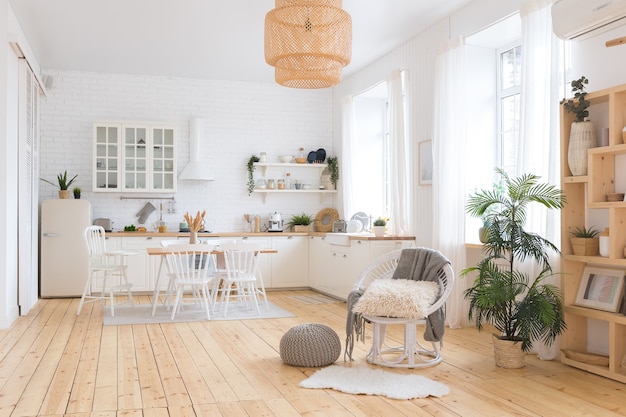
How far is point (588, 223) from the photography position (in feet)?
15.3

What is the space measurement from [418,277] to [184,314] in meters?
3.03

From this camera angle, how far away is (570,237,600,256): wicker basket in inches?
174

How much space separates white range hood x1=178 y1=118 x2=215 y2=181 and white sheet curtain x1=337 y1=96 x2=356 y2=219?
1.94 meters

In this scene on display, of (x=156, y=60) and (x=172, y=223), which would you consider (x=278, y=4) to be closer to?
(x=156, y=60)

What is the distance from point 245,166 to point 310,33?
200 inches

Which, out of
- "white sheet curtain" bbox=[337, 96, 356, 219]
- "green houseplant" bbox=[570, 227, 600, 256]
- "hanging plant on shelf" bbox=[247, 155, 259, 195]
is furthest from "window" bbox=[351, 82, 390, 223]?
"green houseplant" bbox=[570, 227, 600, 256]

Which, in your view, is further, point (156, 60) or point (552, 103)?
point (156, 60)

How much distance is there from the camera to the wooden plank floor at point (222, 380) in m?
3.53

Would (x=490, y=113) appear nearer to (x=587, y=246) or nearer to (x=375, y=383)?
(x=587, y=246)

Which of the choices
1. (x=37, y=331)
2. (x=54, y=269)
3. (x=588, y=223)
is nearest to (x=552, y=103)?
(x=588, y=223)

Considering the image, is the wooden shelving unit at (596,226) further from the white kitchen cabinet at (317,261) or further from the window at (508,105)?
the white kitchen cabinet at (317,261)

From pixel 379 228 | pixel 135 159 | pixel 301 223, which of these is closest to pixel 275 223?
pixel 301 223

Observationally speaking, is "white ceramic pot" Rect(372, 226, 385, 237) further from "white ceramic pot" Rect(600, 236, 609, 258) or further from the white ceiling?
"white ceramic pot" Rect(600, 236, 609, 258)

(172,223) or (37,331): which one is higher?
(172,223)
